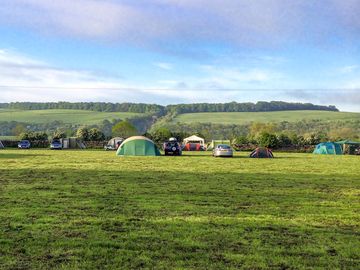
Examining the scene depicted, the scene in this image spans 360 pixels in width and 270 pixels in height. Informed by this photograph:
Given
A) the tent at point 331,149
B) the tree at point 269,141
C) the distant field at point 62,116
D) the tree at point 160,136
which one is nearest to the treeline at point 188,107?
the distant field at point 62,116

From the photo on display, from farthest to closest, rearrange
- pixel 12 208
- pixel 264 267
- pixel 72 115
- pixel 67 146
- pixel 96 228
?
pixel 72 115 < pixel 67 146 < pixel 12 208 < pixel 96 228 < pixel 264 267

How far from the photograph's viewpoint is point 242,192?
14.0m

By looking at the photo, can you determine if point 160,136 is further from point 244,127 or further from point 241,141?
point 244,127

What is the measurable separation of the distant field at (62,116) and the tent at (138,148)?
292 ft

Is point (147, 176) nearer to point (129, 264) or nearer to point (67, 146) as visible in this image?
point (129, 264)

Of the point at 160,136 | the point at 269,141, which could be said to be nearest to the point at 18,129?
the point at 160,136

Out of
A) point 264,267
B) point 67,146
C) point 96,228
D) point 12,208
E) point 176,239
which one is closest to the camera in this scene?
point 264,267

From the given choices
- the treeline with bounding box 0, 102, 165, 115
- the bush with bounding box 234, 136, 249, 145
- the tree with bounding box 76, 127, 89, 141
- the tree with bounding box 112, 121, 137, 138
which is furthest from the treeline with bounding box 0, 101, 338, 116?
the bush with bounding box 234, 136, 249, 145

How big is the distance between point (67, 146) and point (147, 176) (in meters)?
51.6

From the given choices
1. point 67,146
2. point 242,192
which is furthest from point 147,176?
point 67,146

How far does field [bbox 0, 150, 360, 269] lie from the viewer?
21.3 ft

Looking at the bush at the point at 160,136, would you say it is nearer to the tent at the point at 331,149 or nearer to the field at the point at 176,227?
the tent at the point at 331,149

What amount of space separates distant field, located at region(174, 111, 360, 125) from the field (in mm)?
116764

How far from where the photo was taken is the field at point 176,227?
650 cm
